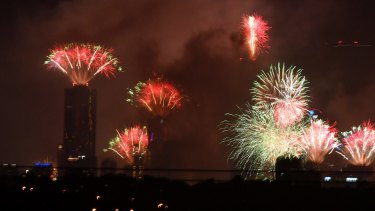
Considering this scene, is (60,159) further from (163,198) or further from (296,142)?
(163,198)

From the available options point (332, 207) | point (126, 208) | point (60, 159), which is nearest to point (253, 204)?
point (332, 207)

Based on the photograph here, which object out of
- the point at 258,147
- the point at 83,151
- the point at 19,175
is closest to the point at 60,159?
the point at 83,151

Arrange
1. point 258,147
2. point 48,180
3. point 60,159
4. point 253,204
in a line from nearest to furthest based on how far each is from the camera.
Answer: point 253,204 < point 48,180 < point 258,147 < point 60,159

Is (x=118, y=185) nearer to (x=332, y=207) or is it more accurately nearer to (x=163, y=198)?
(x=163, y=198)

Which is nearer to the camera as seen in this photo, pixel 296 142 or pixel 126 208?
pixel 126 208

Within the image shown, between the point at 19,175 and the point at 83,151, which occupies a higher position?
the point at 83,151

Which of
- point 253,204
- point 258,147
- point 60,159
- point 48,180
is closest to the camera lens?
point 253,204
